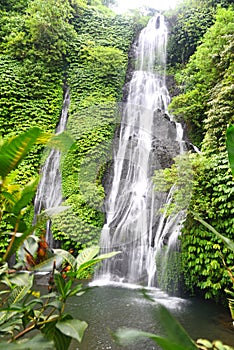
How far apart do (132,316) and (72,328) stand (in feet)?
11.7

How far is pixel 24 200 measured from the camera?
2.66 ft

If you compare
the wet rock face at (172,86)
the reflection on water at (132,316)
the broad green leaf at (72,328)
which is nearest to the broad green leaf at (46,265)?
the broad green leaf at (72,328)

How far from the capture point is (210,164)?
5.10 metres

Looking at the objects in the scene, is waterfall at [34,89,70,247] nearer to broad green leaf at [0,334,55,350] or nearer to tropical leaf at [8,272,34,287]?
tropical leaf at [8,272,34,287]

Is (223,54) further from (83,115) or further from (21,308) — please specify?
(21,308)

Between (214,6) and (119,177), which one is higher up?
(214,6)

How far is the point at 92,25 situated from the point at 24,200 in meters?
12.9

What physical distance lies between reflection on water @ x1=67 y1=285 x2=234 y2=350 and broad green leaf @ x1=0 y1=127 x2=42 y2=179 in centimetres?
245

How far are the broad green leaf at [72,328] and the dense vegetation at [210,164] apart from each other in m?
2.25

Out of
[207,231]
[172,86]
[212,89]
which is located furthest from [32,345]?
[172,86]

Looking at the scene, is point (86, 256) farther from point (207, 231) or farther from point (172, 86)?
point (172, 86)

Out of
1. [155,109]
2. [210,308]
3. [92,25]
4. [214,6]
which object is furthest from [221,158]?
[92,25]

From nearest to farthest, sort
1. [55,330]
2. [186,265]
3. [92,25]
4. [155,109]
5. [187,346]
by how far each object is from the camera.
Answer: [187,346]
[55,330]
[186,265]
[155,109]
[92,25]

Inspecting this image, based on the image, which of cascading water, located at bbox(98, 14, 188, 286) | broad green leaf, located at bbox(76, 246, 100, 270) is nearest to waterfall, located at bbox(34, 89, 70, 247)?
cascading water, located at bbox(98, 14, 188, 286)
